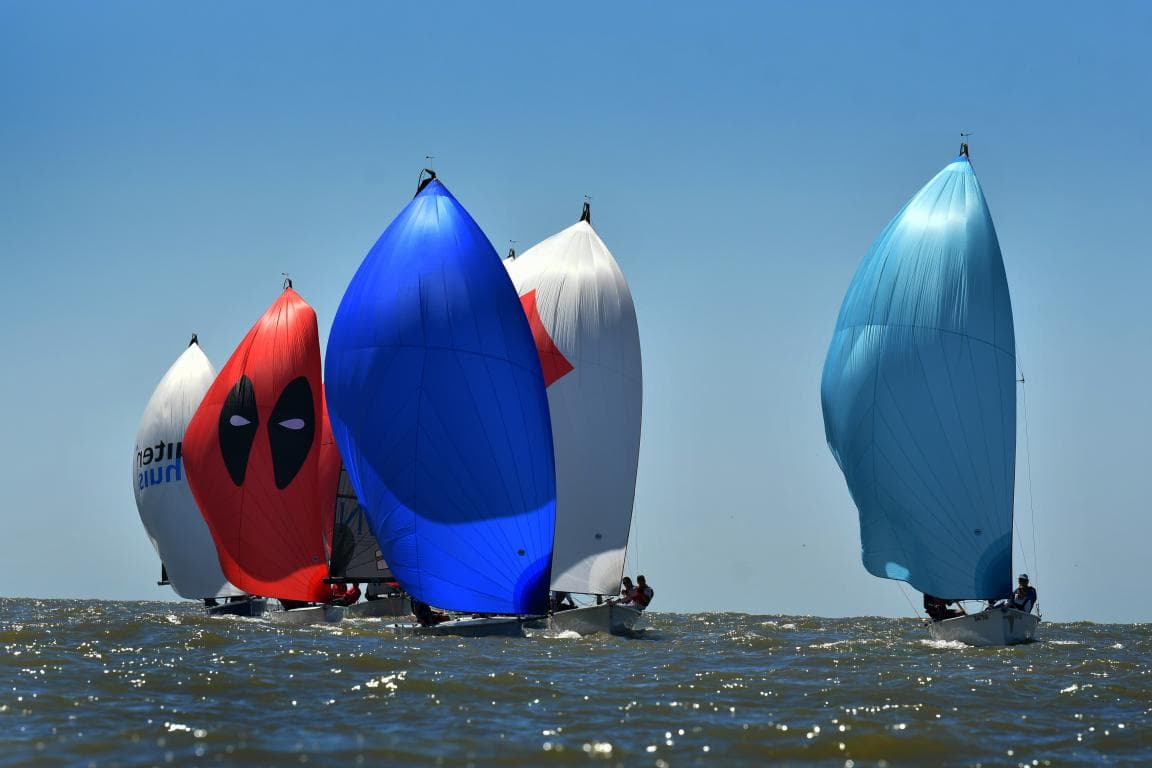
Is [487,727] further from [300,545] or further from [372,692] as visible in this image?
[300,545]

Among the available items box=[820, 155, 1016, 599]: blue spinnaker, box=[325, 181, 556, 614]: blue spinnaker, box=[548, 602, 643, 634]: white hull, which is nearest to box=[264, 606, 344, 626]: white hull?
box=[548, 602, 643, 634]: white hull

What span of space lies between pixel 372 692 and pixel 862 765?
6.43m

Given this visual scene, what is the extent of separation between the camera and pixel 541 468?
2698cm

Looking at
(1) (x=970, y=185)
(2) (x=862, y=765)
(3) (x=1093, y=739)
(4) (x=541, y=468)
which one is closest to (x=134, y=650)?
(4) (x=541, y=468)

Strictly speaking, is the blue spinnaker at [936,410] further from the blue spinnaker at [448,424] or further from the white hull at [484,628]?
the white hull at [484,628]

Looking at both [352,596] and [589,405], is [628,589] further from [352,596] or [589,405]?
[352,596]

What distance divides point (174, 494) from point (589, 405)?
15.9 metres

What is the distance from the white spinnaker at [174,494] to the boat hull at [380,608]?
400cm

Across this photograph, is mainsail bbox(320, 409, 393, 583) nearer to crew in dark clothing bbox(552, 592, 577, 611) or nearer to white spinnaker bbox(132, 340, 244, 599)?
white spinnaker bbox(132, 340, 244, 599)

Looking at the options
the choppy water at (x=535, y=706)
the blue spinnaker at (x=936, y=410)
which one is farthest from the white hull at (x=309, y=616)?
the blue spinnaker at (x=936, y=410)

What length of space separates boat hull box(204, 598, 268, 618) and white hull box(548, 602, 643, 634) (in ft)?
38.6

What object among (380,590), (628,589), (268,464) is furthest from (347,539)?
(628,589)

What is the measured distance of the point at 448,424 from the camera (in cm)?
2608

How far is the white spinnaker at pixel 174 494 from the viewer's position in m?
40.5
